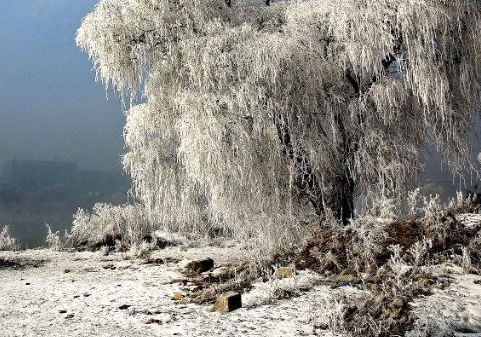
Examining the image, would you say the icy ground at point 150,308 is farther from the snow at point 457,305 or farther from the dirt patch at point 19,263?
the dirt patch at point 19,263

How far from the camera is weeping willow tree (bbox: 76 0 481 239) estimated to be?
8922 mm

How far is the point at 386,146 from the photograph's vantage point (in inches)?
391

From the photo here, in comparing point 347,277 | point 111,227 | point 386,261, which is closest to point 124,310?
point 347,277

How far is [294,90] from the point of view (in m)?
9.52

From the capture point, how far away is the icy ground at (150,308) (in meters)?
4.95

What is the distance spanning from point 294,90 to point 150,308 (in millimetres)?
5156

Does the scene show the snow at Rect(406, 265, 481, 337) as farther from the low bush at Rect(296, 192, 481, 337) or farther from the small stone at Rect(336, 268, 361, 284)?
the small stone at Rect(336, 268, 361, 284)

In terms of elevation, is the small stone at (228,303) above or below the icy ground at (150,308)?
above

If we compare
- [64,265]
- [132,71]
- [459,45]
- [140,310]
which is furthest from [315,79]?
[64,265]

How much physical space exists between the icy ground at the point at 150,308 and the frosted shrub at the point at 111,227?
14.5 ft

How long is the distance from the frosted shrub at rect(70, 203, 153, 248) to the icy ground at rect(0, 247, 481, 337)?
4.42m

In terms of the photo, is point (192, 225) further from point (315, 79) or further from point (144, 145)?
point (315, 79)

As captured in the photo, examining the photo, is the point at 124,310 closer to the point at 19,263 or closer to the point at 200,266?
the point at 200,266

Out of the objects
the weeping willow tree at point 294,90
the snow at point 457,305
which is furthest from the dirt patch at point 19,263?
the snow at point 457,305
